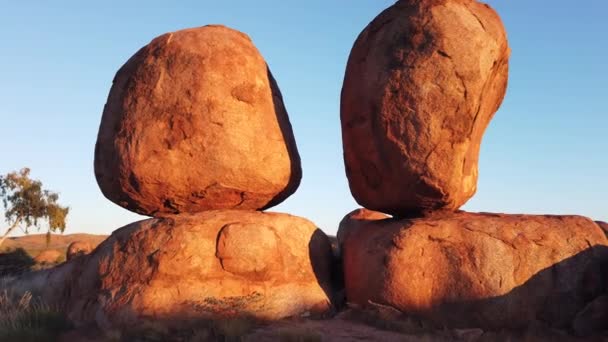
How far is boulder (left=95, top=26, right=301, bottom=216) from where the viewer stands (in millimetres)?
7641

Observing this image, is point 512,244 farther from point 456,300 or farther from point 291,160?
point 291,160

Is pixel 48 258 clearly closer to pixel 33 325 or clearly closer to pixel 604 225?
pixel 33 325

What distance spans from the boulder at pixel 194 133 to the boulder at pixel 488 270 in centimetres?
197

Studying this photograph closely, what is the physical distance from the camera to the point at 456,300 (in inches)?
274

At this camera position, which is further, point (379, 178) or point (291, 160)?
point (291, 160)

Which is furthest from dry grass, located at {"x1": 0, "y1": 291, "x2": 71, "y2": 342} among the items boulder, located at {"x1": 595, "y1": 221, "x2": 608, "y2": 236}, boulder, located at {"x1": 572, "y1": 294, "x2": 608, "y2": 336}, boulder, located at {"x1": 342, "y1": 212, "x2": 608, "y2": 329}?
boulder, located at {"x1": 595, "y1": 221, "x2": 608, "y2": 236}

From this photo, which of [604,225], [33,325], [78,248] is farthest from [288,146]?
[78,248]

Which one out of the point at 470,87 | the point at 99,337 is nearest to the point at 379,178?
the point at 470,87

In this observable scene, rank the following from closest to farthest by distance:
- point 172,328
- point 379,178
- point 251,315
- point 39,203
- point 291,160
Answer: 1. point 172,328
2. point 251,315
3. point 379,178
4. point 291,160
5. point 39,203

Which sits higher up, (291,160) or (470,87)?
(470,87)

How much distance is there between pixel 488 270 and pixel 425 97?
225cm

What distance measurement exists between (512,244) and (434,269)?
3.41ft

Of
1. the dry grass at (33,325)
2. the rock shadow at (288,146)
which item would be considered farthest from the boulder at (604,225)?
the dry grass at (33,325)

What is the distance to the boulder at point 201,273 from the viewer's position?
6.76 metres
